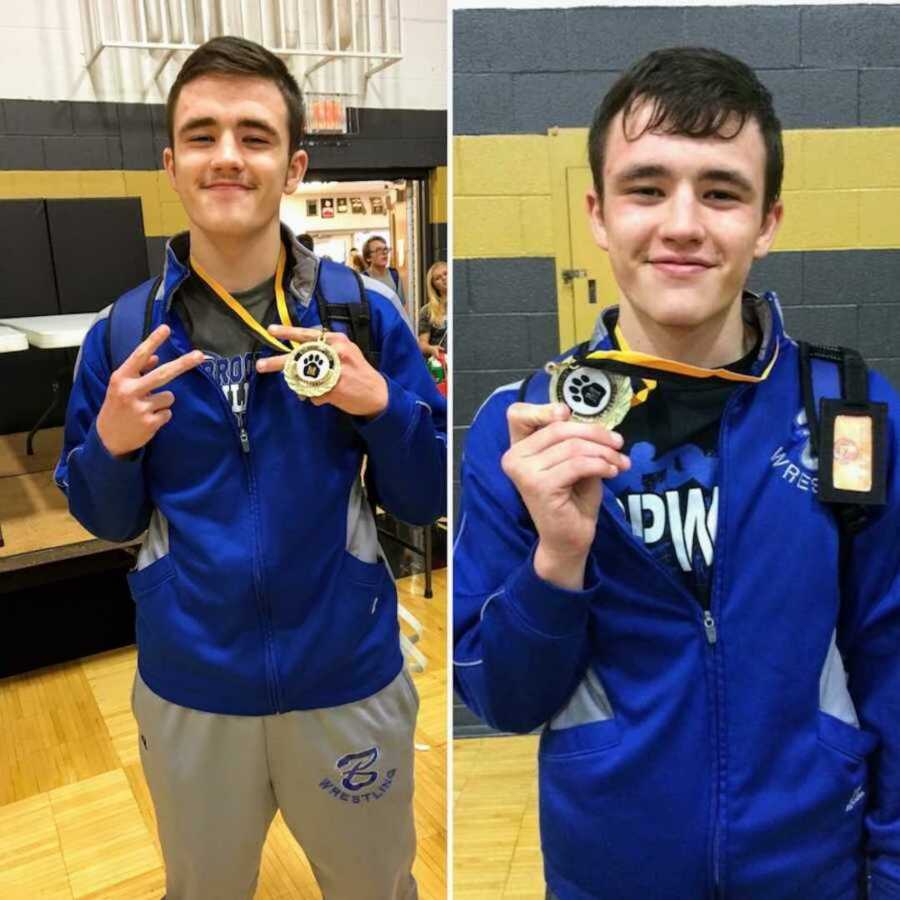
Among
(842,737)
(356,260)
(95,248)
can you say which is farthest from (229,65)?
(95,248)

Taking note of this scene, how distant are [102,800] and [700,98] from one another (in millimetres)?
2392

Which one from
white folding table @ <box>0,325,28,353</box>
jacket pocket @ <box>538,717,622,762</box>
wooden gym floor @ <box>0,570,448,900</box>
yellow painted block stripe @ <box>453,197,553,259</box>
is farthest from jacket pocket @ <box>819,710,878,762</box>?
white folding table @ <box>0,325,28,353</box>

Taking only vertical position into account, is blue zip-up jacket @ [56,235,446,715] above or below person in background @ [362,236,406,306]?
below

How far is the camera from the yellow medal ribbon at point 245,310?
120 centimetres

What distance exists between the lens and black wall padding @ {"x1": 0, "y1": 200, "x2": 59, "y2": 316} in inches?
132

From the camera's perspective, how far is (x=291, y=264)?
1.29 metres

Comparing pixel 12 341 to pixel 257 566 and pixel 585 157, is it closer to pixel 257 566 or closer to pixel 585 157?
pixel 257 566

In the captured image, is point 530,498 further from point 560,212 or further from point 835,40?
point 835,40

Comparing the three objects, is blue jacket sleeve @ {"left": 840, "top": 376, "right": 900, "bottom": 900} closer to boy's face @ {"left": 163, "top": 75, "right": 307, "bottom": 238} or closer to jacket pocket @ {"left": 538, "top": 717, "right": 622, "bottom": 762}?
jacket pocket @ {"left": 538, "top": 717, "right": 622, "bottom": 762}

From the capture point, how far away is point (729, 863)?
90 centimetres

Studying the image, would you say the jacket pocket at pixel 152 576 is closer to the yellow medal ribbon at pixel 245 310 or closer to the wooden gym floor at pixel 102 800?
the yellow medal ribbon at pixel 245 310

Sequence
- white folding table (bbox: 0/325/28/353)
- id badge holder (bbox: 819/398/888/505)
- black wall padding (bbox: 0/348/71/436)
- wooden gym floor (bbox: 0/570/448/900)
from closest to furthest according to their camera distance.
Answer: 1. id badge holder (bbox: 819/398/888/505)
2. wooden gym floor (bbox: 0/570/448/900)
3. white folding table (bbox: 0/325/28/353)
4. black wall padding (bbox: 0/348/71/436)

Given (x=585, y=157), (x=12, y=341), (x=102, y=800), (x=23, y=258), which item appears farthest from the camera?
(x=23, y=258)

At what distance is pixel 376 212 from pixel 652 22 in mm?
2852
